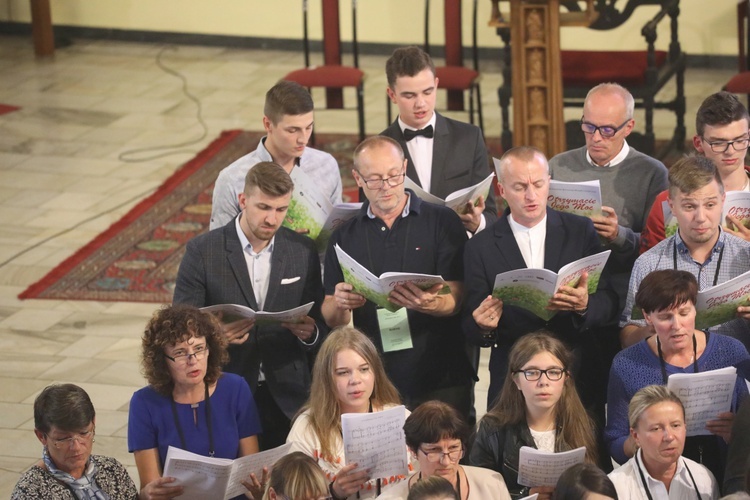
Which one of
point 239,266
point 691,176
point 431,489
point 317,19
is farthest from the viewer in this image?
point 317,19

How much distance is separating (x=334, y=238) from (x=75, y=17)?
9173 mm

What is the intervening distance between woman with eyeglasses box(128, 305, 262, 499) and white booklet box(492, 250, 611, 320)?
0.94 m

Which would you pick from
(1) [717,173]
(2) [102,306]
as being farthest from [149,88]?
(1) [717,173]

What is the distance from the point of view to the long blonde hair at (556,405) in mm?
3967

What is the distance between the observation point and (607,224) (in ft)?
14.7

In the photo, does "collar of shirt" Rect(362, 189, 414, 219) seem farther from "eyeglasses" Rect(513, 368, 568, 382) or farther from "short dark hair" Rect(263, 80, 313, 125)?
"eyeglasses" Rect(513, 368, 568, 382)

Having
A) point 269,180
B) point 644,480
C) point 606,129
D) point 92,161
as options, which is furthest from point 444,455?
point 92,161

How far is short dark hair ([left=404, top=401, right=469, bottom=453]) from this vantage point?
378cm

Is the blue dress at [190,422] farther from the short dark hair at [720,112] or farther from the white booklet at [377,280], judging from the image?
the short dark hair at [720,112]

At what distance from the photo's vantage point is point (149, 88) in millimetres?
11547

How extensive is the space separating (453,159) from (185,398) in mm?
1599

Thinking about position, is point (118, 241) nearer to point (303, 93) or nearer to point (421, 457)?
point (303, 93)

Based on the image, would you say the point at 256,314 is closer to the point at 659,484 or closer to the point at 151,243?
the point at 659,484

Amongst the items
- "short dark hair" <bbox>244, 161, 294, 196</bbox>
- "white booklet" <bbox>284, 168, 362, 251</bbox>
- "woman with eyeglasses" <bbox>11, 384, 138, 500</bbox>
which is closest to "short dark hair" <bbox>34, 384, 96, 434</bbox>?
"woman with eyeglasses" <bbox>11, 384, 138, 500</bbox>
